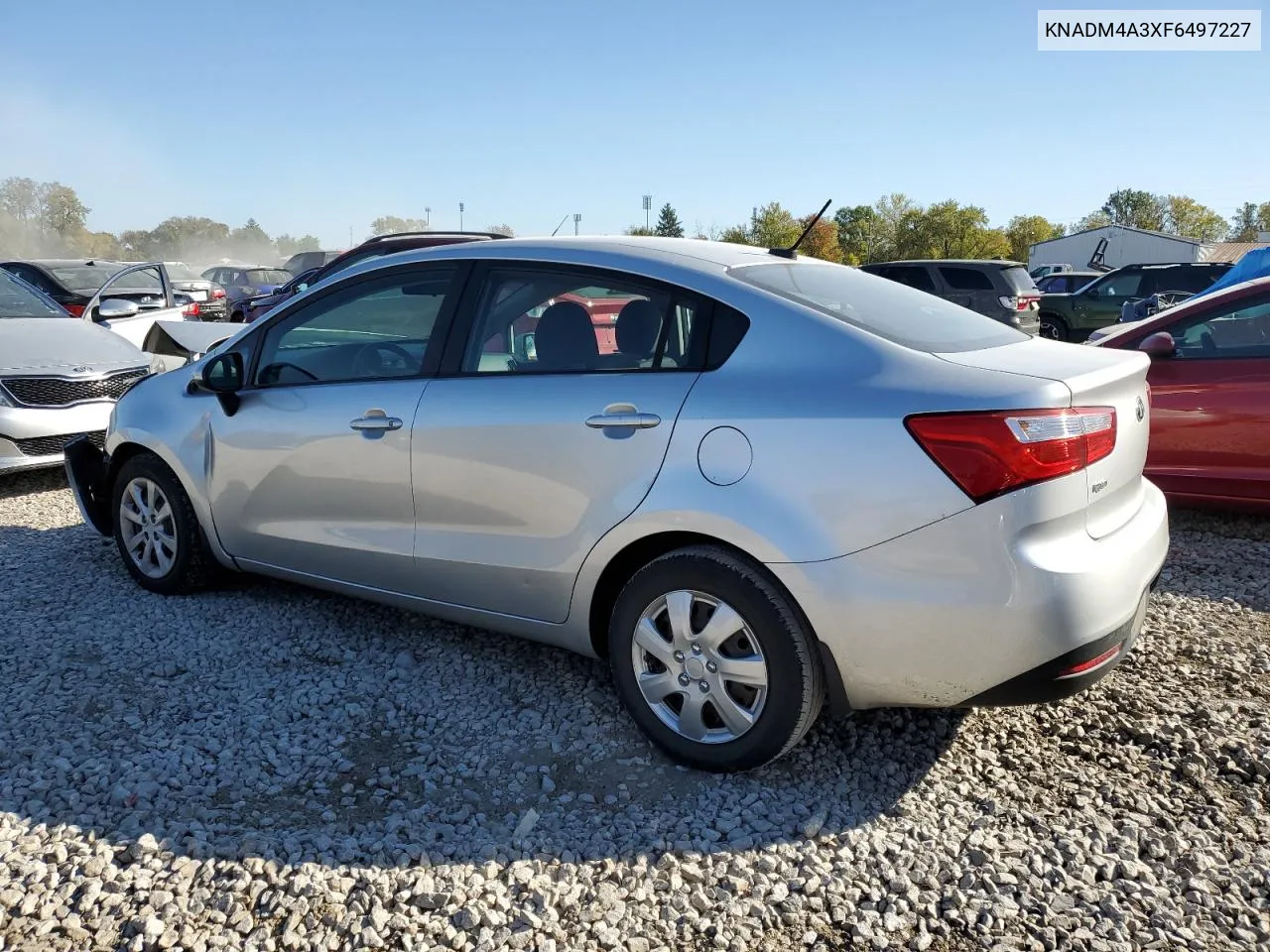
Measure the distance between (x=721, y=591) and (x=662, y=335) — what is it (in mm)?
824

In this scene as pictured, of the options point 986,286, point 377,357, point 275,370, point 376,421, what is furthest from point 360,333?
point 986,286

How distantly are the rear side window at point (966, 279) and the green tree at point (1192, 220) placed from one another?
10494 centimetres

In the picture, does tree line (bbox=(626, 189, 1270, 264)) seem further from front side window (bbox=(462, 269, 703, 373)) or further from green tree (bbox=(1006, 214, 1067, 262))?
front side window (bbox=(462, 269, 703, 373))

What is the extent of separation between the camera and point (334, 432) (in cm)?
382

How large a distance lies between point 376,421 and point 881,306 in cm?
183

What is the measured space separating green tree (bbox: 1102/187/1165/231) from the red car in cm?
11514

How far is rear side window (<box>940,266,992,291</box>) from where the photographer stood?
55.8ft

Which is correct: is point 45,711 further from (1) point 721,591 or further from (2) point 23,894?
(1) point 721,591

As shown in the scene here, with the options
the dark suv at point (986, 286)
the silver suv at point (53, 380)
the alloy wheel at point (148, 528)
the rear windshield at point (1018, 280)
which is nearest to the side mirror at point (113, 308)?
the silver suv at point (53, 380)

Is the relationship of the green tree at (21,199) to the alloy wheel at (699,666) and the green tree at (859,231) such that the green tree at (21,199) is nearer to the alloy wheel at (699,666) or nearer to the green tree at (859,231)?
the green tree at (859,231)

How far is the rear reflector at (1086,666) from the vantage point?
8.71ft

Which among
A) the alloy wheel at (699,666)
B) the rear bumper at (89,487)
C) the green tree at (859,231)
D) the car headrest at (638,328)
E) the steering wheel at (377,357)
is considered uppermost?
the green tree at (859,231)

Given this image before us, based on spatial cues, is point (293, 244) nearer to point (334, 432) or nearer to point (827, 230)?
point (827, 230)

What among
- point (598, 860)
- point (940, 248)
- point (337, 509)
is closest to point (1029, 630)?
point (598, 860)
